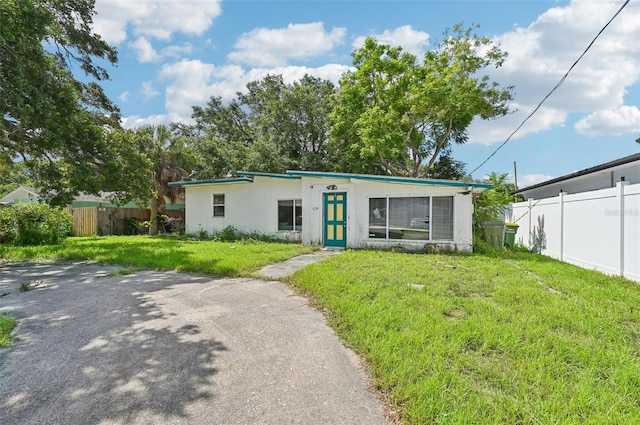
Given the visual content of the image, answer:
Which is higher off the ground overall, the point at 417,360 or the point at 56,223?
the point at 56,223

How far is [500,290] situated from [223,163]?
63.3 ft

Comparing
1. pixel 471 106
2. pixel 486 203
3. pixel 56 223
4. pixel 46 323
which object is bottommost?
pixel 46 323

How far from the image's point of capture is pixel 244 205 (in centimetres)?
1495

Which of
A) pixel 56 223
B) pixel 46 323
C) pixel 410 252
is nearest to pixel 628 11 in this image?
pixel 410 252

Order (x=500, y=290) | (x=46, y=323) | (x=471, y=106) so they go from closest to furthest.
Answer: (x=46, y=323)
(x=500, y=290)
(x=471, y=106)

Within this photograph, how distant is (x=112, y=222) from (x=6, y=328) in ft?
56.1

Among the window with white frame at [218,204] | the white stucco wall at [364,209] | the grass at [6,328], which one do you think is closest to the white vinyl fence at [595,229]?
the white stucco wall at [364,209]

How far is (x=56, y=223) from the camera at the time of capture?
13.5m

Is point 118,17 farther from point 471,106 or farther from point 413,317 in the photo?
point 471,106

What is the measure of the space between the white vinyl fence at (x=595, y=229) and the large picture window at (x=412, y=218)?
10.1 ft

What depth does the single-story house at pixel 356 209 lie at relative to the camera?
10.9 metres

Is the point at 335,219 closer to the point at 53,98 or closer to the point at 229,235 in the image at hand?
the point at 229,235

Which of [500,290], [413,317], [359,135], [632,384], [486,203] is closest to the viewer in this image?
[632,384]

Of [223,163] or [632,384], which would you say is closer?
[632,384]
